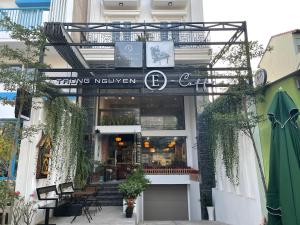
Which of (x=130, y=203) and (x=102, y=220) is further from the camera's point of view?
(x=130, y=203)

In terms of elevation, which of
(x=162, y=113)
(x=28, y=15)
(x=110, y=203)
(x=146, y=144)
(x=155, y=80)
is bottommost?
(x=110, y=203)

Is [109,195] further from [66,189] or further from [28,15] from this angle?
[28,15]

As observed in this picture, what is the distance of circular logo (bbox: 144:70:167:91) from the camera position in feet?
21.5

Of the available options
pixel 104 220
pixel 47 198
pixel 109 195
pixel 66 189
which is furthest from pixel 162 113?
pixel 47 198

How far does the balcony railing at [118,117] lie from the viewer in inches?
465

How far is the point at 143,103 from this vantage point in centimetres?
1287

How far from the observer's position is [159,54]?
6832mm

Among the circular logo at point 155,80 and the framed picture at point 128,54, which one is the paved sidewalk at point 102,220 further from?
the framed picture at point 128,54

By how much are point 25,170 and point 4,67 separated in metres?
2.50

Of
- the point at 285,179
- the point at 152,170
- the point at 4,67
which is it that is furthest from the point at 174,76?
the point at 152,170

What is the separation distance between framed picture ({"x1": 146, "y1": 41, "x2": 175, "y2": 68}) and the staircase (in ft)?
17.9

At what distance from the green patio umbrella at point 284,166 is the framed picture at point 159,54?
4155mm

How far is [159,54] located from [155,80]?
81 cm

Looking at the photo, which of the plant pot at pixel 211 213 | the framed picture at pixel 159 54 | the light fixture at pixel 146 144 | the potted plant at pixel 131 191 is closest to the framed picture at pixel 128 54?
the framed picture at pixel 159 54
